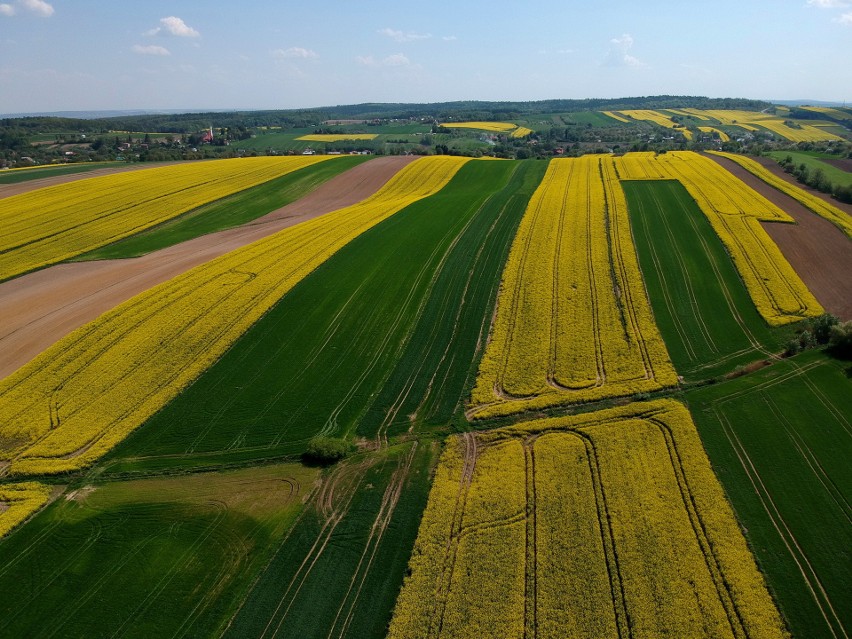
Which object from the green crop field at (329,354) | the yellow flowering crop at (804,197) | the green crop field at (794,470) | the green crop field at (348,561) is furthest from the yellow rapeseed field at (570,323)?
the yellow flowering crop at (804,197)

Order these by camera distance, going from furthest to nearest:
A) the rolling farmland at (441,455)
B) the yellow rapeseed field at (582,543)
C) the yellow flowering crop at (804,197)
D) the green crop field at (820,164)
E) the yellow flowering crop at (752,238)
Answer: the green crop field at (820,164)
the yellow flowering crop at (804,197)
the yellow flowering crop at (752,238)
the rolling farmland at (441,455)
the yellow rapeseed field at (582,543)

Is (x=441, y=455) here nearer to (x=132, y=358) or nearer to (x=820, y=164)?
(x=132, y=358)

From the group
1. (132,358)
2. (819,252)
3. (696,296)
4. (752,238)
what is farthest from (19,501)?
(819,252)

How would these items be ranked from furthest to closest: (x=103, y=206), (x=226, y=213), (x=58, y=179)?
(x=58, y=179) < (x=226, y=213) < (x=103, y=206)

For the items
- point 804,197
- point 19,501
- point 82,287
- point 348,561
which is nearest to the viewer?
point 348,561

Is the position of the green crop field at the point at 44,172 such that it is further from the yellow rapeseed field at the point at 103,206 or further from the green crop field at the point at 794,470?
the green crop field at the point at 794,470

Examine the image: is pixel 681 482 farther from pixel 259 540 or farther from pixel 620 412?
pixel 259 540

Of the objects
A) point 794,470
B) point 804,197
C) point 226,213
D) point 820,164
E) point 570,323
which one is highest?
point 820,164
